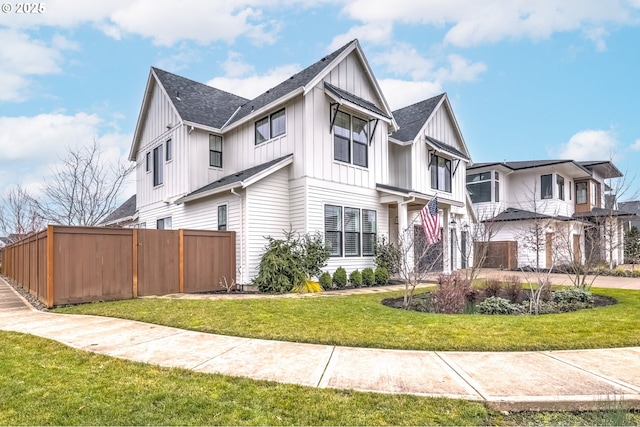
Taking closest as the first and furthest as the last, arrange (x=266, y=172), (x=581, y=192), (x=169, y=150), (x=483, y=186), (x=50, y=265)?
(x=50, y=265), (x=266, y=172), (x=169, y=150), (x=483, y=186), (x=581, y=192)

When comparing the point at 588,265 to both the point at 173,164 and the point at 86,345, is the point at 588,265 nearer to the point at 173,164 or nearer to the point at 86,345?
the point at 86,345

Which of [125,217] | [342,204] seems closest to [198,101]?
[342,204]

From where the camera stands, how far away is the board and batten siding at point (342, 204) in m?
Answer: 12.7

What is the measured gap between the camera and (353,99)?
13.6 m

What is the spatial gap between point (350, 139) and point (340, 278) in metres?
5.17

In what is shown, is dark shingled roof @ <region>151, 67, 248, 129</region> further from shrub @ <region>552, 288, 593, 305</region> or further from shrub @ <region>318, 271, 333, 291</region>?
shrub @ <region>552, 288, 593, 305</region>

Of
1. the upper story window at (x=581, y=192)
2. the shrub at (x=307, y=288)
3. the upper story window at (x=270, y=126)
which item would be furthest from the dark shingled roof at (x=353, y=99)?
the upper story window at (x=581, y=192)

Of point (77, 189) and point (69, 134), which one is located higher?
point (69, 134)

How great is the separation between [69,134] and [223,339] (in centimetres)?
1524

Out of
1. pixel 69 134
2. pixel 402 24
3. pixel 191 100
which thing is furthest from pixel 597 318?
pixel 69 134

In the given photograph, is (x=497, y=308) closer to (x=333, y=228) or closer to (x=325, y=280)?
(x=325, y=280)

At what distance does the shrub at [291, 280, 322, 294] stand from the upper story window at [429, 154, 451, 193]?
361 inches

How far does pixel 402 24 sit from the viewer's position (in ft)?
48.1

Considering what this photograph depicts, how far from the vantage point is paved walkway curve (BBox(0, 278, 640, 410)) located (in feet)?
11.5
